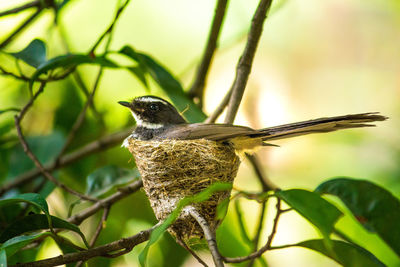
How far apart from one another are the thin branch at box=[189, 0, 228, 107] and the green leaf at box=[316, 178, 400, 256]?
4.41 ft

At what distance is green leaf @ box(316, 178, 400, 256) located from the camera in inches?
86.7

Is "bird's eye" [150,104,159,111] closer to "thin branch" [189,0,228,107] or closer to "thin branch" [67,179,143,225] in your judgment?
"thin branch" [189,0,228,107]

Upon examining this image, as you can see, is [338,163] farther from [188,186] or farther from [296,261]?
[188,186]

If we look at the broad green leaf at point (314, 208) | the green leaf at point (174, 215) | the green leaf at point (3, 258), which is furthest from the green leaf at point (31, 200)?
the broad green leaf at point (314, 208)

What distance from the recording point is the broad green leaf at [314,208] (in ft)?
5.16

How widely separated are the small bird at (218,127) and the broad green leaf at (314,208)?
1.79ft

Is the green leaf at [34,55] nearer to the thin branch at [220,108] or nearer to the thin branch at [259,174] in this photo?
the thin branch at [220,108]

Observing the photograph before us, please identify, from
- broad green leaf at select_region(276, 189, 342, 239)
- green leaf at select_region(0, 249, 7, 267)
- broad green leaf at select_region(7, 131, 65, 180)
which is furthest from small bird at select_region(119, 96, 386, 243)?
broad green leaf at select_region(7, 131, 65, 180)

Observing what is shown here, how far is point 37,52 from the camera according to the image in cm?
282

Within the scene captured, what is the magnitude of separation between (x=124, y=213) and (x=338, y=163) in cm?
262

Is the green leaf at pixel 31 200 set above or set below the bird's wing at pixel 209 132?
below

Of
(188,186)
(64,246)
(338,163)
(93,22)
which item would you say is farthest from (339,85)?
(64,246)

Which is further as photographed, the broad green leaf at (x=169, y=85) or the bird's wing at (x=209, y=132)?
the broad green leaf at (x=169, y=85)

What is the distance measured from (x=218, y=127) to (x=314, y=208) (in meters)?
1.10
